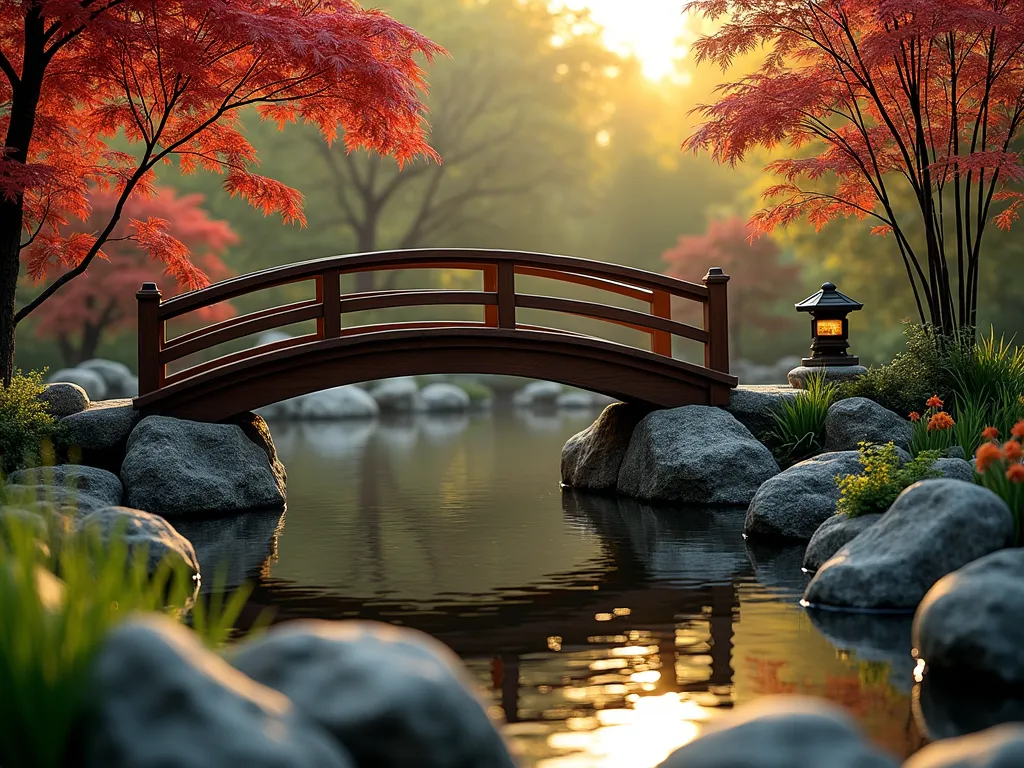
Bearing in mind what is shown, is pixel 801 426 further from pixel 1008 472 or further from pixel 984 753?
pixel 984 753

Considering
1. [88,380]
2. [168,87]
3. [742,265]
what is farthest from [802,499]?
[742,265]

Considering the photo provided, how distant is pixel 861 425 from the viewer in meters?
12.6

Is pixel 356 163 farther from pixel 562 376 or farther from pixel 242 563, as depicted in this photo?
pixel 242 563

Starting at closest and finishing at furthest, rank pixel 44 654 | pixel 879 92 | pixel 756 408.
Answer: pixel 44 654 < pixel 756 408 < pixel 879 92

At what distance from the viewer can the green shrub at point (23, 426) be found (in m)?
11.4

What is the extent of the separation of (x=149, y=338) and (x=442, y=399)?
19312 mm

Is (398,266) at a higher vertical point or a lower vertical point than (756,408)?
higher

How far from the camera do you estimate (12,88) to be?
13023 mm

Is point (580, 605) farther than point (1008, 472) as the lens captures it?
Yes

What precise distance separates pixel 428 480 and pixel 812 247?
18.3 meters

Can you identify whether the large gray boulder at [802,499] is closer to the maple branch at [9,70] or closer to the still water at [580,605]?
the still water at [580,605]

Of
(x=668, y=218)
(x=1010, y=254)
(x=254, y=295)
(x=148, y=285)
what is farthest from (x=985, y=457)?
(x=668, y=218)

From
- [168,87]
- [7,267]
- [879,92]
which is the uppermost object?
[879,92]

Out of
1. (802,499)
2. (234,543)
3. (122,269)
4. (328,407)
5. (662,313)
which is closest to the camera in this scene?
(802,499)
